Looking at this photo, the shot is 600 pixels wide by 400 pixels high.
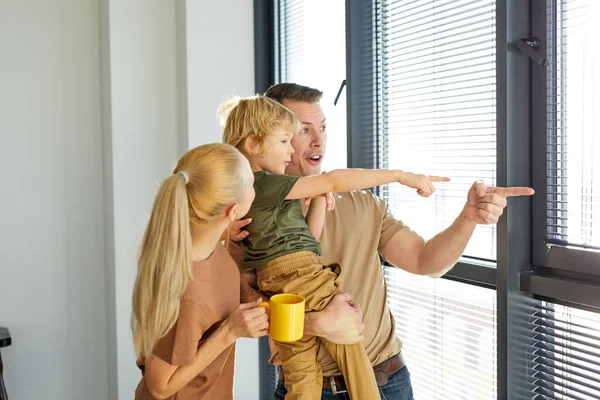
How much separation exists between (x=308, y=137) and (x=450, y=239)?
1.74 ft

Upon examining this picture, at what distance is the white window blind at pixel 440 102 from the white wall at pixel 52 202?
65.6 inches

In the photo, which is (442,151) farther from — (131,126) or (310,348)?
(131,126)

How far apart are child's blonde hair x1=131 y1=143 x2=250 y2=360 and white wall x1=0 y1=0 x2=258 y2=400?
1663mm

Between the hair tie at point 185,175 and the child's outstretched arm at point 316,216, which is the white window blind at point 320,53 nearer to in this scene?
the child's outstretched arm at point 316,216

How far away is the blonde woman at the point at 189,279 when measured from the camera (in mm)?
1426

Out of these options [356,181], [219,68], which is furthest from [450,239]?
[219,68]

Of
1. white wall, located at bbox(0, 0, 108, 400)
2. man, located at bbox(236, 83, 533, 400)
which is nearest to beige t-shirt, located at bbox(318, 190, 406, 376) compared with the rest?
man, located at bbox(236, 83, 533, 400)

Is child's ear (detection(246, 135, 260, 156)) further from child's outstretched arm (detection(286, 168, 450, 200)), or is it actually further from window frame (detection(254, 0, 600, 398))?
window frame (detection(254, 0, 600, 398))

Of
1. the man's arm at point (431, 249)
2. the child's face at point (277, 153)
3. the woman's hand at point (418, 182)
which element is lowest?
the man's arm at point (431, 249)

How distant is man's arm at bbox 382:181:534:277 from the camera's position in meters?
1.58

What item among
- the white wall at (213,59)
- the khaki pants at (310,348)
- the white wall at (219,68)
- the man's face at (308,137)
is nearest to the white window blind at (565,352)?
the khaki pants at (310,348)

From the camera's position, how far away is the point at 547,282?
5.81 feet

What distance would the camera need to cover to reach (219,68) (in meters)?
3.16

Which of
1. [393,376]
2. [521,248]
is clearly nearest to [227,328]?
[393,376]
